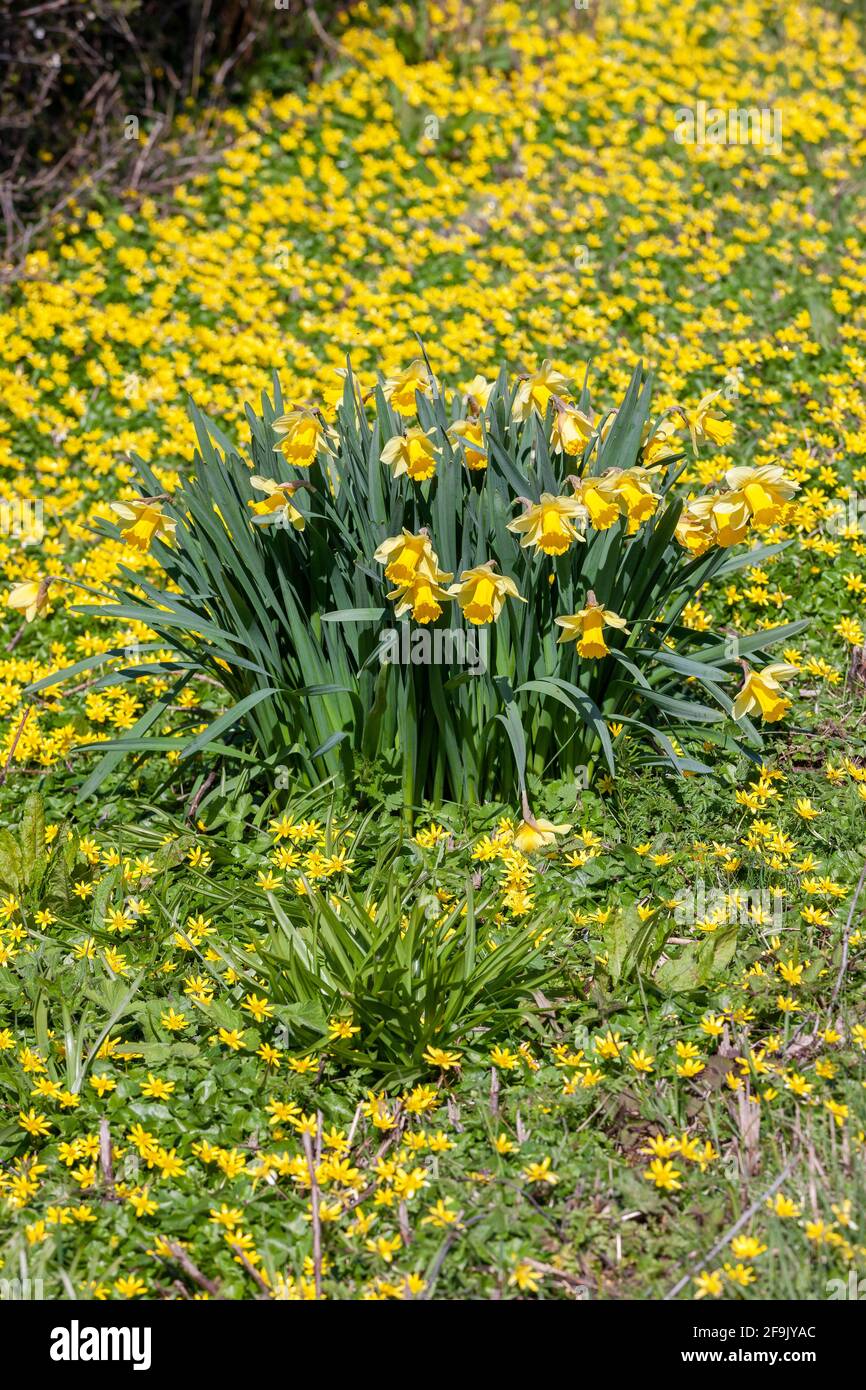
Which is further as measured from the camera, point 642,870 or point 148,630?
point 148,630

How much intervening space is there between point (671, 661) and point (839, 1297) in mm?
1362

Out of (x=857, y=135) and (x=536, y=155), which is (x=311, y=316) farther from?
(x=857, y=135)

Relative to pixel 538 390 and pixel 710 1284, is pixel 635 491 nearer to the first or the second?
pixel 538 390

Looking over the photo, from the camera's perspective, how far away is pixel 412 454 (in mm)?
2623

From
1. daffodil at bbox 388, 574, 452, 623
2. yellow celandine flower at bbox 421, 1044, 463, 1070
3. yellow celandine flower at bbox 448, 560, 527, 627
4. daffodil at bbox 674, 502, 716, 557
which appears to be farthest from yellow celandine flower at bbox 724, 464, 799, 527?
yellow celandine flower at bbox 421, 1044, 463, 1070

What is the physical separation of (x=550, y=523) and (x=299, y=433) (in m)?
0.62

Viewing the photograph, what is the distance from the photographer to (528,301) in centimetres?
533

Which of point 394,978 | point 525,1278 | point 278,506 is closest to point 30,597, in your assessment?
point 278,506

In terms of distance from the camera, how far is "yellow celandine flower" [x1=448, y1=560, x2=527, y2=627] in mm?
2492

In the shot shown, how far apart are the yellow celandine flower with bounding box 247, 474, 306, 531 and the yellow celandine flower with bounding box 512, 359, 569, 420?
58cm

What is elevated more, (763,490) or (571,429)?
(571,429)

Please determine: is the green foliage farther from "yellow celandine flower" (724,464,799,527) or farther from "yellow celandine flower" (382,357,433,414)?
"yellow celandine flower" (382,357,433,414)

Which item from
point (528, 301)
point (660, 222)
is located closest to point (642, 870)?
point (528, 301)
